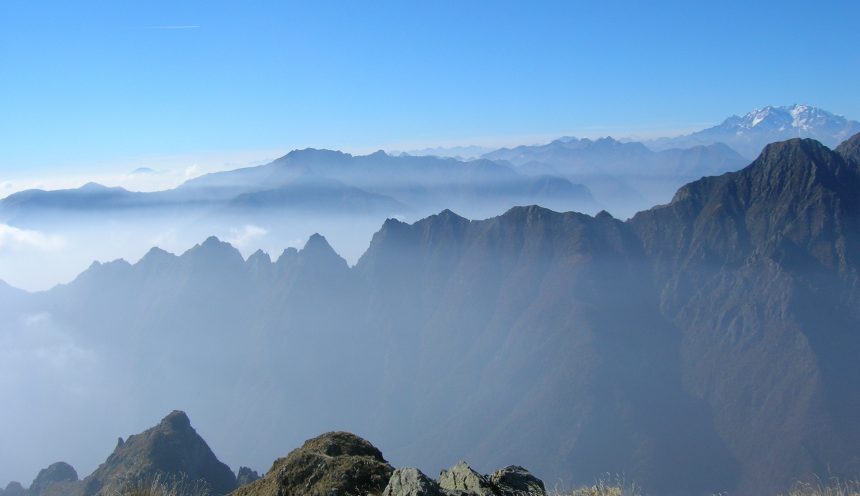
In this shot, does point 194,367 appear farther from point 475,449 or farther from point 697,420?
point 697,420

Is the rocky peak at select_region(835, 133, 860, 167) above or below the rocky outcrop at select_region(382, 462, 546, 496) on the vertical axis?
above

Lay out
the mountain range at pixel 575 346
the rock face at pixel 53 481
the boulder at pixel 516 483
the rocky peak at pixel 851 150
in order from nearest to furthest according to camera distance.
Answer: the boulder at pixel 516 483, the rock face at pixel 53 481, the mountain range at pixel 575 346, the rocky peak at pixel 851 150

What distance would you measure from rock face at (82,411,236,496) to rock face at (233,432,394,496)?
56796 mm

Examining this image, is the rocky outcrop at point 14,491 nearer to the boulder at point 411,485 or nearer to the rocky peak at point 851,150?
the boulder at point 411,485

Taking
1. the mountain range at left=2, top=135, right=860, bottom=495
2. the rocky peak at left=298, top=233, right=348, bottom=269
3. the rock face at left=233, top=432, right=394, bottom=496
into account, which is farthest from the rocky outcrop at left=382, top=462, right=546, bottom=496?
the rocky peak at left=298, top=233, right=348, bottom=269

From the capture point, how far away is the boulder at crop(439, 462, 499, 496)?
12.9 m

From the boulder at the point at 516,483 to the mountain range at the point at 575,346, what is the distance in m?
105

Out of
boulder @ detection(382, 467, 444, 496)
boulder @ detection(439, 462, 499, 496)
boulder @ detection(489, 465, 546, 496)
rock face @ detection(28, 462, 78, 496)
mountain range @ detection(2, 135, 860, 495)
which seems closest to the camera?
boulder @ detection(382, 467, 444, 496)

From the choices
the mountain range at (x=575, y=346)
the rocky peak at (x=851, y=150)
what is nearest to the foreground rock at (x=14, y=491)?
the mountain range at (x=575, y=346)

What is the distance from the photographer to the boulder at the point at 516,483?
1353 centimetres

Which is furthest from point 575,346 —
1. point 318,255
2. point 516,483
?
point 516,483

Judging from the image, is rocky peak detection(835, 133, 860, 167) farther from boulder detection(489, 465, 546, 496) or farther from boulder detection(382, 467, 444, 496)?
boulder detection(382, 467, 444, 496)

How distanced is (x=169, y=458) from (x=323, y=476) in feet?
207

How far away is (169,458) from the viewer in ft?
225
